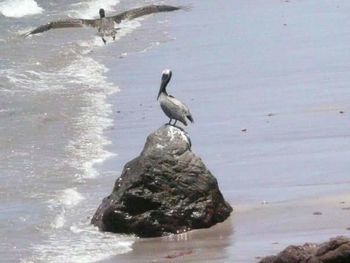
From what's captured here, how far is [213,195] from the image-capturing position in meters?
9.65

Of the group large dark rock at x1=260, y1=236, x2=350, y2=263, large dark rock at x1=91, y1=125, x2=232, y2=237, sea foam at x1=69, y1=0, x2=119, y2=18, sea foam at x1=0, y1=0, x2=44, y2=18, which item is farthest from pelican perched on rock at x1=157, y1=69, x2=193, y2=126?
sea foam at x1=0, y1=0, x2=44, y2=18

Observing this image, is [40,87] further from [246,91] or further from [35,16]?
[35,16]

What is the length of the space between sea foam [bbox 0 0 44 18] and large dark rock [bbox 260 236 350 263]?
2200cm

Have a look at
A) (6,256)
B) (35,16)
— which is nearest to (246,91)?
(6,256)

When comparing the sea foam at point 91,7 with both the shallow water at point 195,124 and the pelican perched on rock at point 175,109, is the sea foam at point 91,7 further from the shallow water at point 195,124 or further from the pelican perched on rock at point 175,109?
the pelican perched on rock at point 175,109

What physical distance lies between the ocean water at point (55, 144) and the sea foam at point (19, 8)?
4716mm

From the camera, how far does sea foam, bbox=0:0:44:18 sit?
95.6 ft

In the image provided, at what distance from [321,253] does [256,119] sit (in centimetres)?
621

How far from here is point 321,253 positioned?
23.3ft

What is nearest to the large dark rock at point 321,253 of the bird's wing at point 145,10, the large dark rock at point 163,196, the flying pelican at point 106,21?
the large dark rock at point 163,196

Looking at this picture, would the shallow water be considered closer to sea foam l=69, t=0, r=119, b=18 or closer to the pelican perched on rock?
the pelican perched on rock

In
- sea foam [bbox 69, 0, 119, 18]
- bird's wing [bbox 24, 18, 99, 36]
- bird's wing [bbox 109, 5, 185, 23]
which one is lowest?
bird's wing [bbox 24, 18, 99, 36]

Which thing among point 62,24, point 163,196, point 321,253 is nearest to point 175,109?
point 163,196

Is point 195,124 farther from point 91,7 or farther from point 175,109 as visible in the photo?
point 91,7
